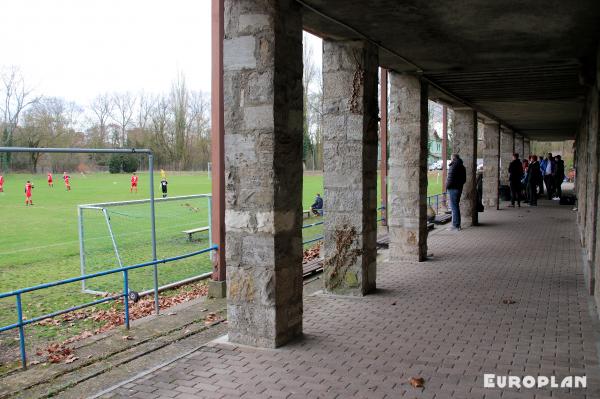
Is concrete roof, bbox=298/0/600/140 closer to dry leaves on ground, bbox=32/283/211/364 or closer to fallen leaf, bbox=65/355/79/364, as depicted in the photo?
dry leaves on ground, bbox=32/283/211/364

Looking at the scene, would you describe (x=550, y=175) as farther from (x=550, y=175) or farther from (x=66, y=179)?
(x=66, y=179)

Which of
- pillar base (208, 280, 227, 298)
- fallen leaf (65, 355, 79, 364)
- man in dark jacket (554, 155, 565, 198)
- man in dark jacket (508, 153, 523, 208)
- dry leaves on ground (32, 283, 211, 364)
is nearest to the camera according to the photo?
fallen leaf (65, 355, 79, 364)

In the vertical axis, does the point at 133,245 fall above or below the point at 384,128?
below

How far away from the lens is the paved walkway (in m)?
3.95

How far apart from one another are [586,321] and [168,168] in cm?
1438

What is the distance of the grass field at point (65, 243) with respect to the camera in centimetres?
716

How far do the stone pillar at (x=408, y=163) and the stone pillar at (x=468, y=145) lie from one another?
4.86 metres

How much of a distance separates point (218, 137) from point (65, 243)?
4.17 m

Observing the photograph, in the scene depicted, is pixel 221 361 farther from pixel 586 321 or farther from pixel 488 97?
pixel 488 97

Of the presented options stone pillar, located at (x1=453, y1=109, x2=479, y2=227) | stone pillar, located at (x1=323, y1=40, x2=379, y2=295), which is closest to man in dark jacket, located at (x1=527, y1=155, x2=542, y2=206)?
stone pillar, located at (x1=453, y1=109, x2=479, y2=227)

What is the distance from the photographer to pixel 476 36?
6414mm

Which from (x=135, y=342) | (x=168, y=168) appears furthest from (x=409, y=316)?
(x=168, y=168)

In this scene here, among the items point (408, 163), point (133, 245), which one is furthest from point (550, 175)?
point (133, 245)

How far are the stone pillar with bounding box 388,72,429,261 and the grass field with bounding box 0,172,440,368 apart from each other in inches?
150
